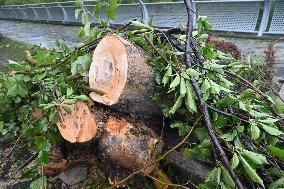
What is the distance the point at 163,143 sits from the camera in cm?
319

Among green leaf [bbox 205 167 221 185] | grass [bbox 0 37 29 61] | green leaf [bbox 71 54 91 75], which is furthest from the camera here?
grass [bbox 0 37 29 61]

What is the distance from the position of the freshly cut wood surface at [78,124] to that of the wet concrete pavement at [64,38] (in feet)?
11.6

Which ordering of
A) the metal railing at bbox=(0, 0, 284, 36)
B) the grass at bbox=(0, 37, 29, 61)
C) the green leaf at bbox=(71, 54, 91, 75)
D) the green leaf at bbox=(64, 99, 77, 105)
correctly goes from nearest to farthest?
the green leaf at bbox=(64, 99, 77, 105) → the green leaf at bbox=(71, 54, 91, 75) → the metal railing at bbox=(0, 0, 284, 36) → the grass at bbox=(0, 37, 29, 61)

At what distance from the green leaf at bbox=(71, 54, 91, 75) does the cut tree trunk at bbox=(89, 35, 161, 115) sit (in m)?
0.09

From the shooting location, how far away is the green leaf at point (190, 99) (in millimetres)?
2571

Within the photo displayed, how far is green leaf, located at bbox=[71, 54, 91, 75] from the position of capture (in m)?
3.27

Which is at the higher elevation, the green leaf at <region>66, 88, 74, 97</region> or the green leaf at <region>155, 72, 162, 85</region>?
the green leaf at <region>155, 72, 162, 85</region>

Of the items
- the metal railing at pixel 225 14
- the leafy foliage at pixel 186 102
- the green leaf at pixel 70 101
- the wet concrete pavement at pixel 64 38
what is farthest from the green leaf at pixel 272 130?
the metal railing at pixel 225 14

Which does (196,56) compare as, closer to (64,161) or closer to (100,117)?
(100,117)

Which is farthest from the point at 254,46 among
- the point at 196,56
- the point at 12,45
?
the point at 12,45

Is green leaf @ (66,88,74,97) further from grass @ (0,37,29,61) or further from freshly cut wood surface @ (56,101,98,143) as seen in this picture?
grass @ (0,37,29,61)

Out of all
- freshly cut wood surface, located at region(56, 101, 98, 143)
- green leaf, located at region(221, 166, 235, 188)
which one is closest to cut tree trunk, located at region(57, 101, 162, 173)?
freshly cut wood surface, located at region(56, 101, 98, 143)

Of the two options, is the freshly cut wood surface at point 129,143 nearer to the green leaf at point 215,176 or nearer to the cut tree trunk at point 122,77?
the cut tree trunk at point 122,77

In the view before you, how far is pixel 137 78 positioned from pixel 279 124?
1.25 meters
